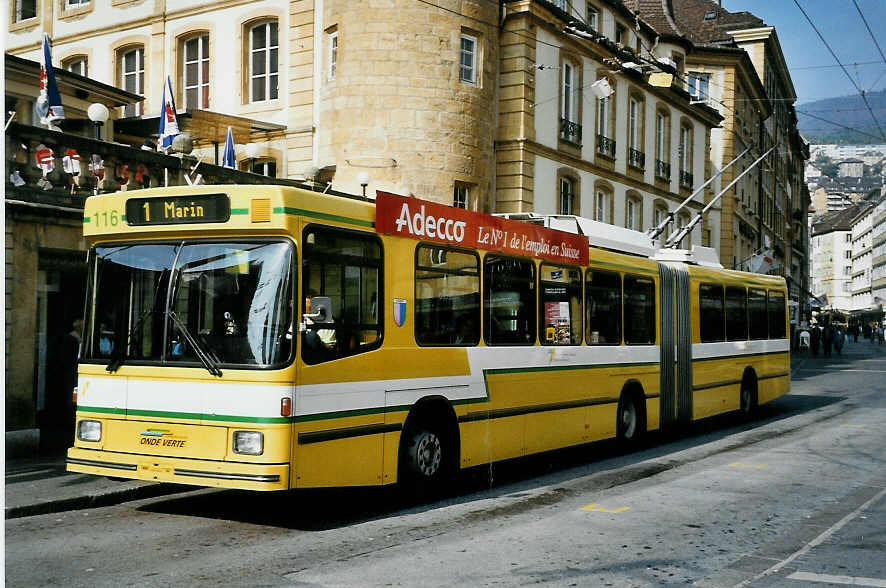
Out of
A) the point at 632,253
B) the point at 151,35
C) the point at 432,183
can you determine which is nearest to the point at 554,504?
the point at 632,253

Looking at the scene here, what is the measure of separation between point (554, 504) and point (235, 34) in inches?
812

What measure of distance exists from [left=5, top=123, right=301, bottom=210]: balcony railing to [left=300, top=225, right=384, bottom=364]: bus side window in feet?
19.5

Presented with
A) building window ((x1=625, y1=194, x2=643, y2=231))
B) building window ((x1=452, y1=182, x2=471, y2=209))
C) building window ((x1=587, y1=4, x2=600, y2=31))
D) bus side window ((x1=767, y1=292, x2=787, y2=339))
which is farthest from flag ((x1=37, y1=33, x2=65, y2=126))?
building window ((x1=625, y1=194, x2=643, y2=231))

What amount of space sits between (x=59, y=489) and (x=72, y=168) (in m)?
4.99

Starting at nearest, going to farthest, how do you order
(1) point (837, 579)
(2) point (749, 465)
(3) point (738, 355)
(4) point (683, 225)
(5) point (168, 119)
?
(1) point (837, 579), (2) point (749, 465), (5) point (168, 119), (3) point (738, 355), (4) point (683, 225)

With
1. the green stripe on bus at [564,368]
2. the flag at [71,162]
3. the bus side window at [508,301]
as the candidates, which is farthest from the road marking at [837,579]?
the flag at [71,162]

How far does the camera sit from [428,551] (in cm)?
795

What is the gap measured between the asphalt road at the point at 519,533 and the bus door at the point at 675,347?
2643mm

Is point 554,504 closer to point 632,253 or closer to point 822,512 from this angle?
point 822,512

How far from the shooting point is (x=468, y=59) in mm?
26453

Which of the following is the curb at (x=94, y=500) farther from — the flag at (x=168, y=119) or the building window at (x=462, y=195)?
the building window at (x=462, y=195)

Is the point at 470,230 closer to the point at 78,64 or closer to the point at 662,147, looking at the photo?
the point at 78,64

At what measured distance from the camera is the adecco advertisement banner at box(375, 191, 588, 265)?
994 cm

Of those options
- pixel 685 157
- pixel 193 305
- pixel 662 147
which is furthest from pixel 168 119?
pixel 685 157
